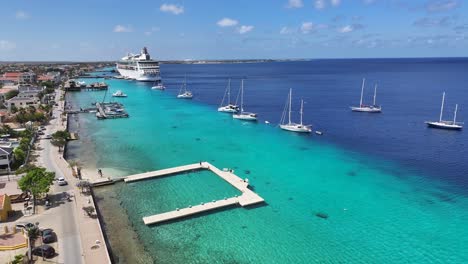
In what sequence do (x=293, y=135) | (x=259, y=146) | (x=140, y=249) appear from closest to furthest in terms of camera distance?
(x=140, y=249) → (x=259, y=146) → (x=293, y=135)

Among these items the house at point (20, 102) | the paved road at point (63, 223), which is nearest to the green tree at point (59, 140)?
the paved road at point (63, 223)

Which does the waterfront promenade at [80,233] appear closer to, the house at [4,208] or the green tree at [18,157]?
the green tree at [18,157]

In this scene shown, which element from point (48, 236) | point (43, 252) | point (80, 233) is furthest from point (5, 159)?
point (43, 252)

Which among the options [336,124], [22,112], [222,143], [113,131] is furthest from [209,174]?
[22,112]

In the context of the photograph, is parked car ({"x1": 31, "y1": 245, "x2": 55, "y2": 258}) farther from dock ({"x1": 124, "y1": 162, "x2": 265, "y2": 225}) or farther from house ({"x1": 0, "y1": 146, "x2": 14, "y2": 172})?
house ({"x1": 0, "y1": 146, "x2": 14, "y2": 172})

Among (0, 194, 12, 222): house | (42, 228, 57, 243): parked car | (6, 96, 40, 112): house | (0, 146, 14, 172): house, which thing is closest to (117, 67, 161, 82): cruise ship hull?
(6, 96, 40, 112): house

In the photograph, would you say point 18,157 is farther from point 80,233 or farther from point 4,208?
point 80,233

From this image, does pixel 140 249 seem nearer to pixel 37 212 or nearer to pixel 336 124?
pixel 37 212
